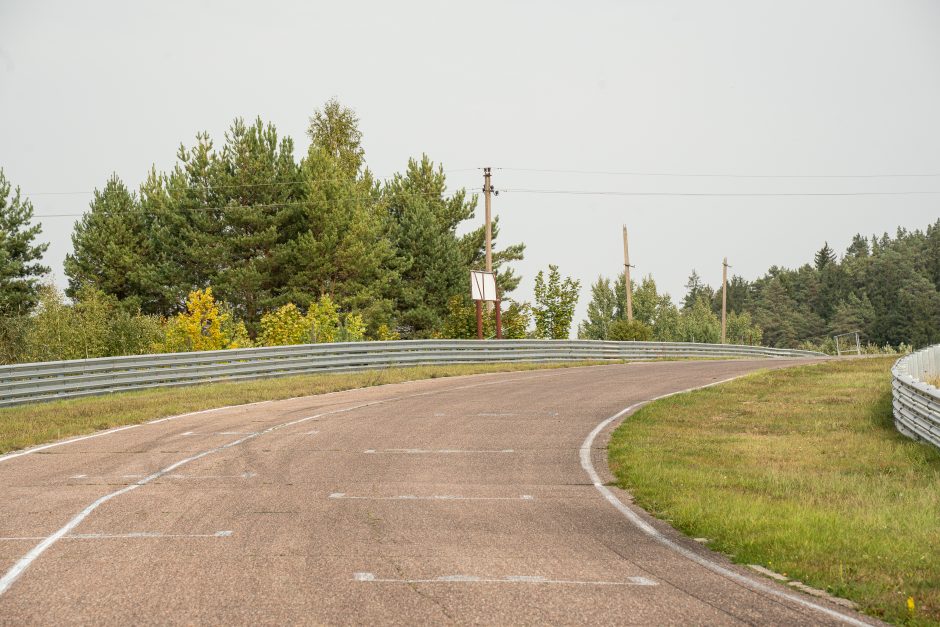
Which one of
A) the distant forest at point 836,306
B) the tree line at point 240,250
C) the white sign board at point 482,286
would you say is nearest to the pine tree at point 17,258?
the tree line at point 240,250

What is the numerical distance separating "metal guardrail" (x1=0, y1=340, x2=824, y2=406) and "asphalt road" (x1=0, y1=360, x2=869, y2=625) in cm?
612

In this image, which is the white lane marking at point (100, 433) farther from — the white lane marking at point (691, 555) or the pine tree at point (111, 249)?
the pine tree at point (111, 249)

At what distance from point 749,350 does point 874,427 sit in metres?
39.6

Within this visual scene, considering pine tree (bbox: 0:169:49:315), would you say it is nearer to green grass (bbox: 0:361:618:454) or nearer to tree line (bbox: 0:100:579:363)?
tree line (bbox: 0:100:579:363)

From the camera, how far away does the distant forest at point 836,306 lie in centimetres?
11775

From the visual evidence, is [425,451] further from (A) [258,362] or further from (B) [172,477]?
(A) [258,362]

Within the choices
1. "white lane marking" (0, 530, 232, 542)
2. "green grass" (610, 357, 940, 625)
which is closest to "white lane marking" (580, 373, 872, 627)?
"green grass" (610, 357, 940, 625)

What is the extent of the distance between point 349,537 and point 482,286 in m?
32.4

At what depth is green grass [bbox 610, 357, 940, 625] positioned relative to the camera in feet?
23.0

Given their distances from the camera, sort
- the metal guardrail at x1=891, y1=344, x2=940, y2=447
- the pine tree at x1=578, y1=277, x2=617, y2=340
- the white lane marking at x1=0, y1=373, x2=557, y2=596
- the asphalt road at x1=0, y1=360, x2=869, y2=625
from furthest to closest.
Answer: the pine tree at x1=578, y1=277, x2=617, y2=340 < the metal guardrail at x1=891, y1=344, x2=940, y2=447 < the white lane marking at x1=0, y1=373, x2=557, y2=596 < the asphalt road at x1=0, y1=360, x2=869, y2=625

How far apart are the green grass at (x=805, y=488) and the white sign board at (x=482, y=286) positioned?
19902 millimetres

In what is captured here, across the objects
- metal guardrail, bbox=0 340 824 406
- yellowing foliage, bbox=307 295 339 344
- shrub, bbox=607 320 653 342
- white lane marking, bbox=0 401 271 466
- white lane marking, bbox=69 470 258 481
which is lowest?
white lane marking, bbox=69 470 258 481

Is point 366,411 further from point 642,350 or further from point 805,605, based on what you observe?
point 642,350

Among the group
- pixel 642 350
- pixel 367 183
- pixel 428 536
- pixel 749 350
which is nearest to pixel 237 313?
pixel 367 183
